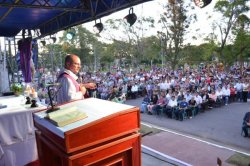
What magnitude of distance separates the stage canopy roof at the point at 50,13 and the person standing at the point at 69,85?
2671 mm

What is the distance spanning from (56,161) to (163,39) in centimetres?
2273

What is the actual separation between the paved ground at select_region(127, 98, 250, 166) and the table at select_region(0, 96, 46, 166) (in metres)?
3.83

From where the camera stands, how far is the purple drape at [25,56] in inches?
320

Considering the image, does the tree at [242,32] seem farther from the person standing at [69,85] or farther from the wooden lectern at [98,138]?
the wooden lectern at [98,138]

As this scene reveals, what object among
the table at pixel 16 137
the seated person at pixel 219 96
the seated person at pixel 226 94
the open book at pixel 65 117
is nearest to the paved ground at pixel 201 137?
the seated person at pixel 219 96

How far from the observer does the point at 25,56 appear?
8227 millimetres

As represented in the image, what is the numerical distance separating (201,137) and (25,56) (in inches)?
263

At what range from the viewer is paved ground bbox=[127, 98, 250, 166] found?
19.5 ft

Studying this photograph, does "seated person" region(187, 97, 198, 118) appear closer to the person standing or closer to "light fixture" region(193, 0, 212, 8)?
"light fixture" region(193, 0, 212, 8)

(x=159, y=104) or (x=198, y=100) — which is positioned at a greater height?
(x=198, y=100)

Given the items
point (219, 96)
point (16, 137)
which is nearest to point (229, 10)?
point (219, 96)

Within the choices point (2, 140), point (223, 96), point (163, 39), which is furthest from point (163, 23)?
point (2, 140)

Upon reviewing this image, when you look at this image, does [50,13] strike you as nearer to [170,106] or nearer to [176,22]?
[170,106]

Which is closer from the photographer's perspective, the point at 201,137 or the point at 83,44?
the point at 201,137
